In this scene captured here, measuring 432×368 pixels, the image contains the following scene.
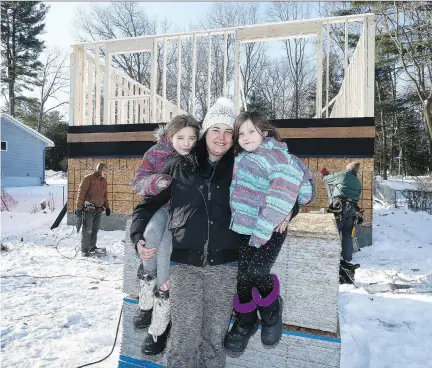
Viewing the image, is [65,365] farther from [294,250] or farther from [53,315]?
[294,250]

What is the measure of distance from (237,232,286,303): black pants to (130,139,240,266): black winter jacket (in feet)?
0.23

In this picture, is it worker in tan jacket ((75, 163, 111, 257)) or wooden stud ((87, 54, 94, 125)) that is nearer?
worker in tan jacket ((75, 163, 111, 257))

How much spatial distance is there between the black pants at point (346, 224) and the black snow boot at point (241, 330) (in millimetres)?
3849

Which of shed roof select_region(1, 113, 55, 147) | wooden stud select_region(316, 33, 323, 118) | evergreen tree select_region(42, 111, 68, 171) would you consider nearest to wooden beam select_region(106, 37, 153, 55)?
wooden stud select_region(316, 33, 323, 118)

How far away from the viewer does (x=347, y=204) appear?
5.30 m

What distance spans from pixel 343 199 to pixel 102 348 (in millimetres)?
4181

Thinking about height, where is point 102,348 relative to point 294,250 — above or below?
below

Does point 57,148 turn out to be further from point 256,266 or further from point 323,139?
point 256,266

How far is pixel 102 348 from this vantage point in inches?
108

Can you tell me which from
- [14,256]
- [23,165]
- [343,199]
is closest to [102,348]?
[14,256]

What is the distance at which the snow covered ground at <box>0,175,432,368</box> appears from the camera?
8.56 feet

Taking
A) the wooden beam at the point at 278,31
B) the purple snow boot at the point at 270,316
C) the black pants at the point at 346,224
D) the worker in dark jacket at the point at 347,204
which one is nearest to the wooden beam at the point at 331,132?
the worker in dark jacket at the point at 347,204

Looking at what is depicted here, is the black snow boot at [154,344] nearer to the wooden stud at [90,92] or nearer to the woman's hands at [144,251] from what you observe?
the woman's hands at [144,251]

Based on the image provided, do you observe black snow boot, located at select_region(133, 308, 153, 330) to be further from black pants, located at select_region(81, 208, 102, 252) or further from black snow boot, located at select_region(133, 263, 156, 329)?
black pants, located at select_region(81, 208, 102, 252)
